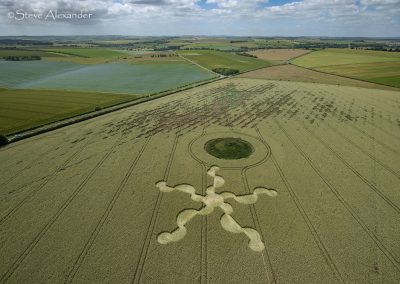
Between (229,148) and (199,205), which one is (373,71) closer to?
(229,148)

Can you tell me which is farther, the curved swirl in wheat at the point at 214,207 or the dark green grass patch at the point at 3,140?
the dark green grass patch at the point at 3,140

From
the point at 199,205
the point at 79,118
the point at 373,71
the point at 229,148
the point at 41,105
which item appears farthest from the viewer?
the point at 373,71

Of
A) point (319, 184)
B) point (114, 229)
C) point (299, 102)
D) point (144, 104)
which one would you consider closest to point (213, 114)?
point (144, 104)

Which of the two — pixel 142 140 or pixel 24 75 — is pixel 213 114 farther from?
pixel 24 75

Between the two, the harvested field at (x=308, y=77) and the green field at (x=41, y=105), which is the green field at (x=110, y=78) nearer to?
the green field at (x=41, y=105)

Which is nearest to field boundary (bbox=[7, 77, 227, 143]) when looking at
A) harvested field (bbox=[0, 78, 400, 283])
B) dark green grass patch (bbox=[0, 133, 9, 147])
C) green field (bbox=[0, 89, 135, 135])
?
dark green grass patch (bbox=[0, 133, 9, 147])

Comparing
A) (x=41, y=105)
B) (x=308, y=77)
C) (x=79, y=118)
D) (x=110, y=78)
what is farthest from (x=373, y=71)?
(x=41, y=105)

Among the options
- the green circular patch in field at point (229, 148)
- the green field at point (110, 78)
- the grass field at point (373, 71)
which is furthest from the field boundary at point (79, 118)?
the grass field at point (373, 71)

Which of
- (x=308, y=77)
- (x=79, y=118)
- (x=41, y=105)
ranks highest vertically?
(x=308, y=77)
